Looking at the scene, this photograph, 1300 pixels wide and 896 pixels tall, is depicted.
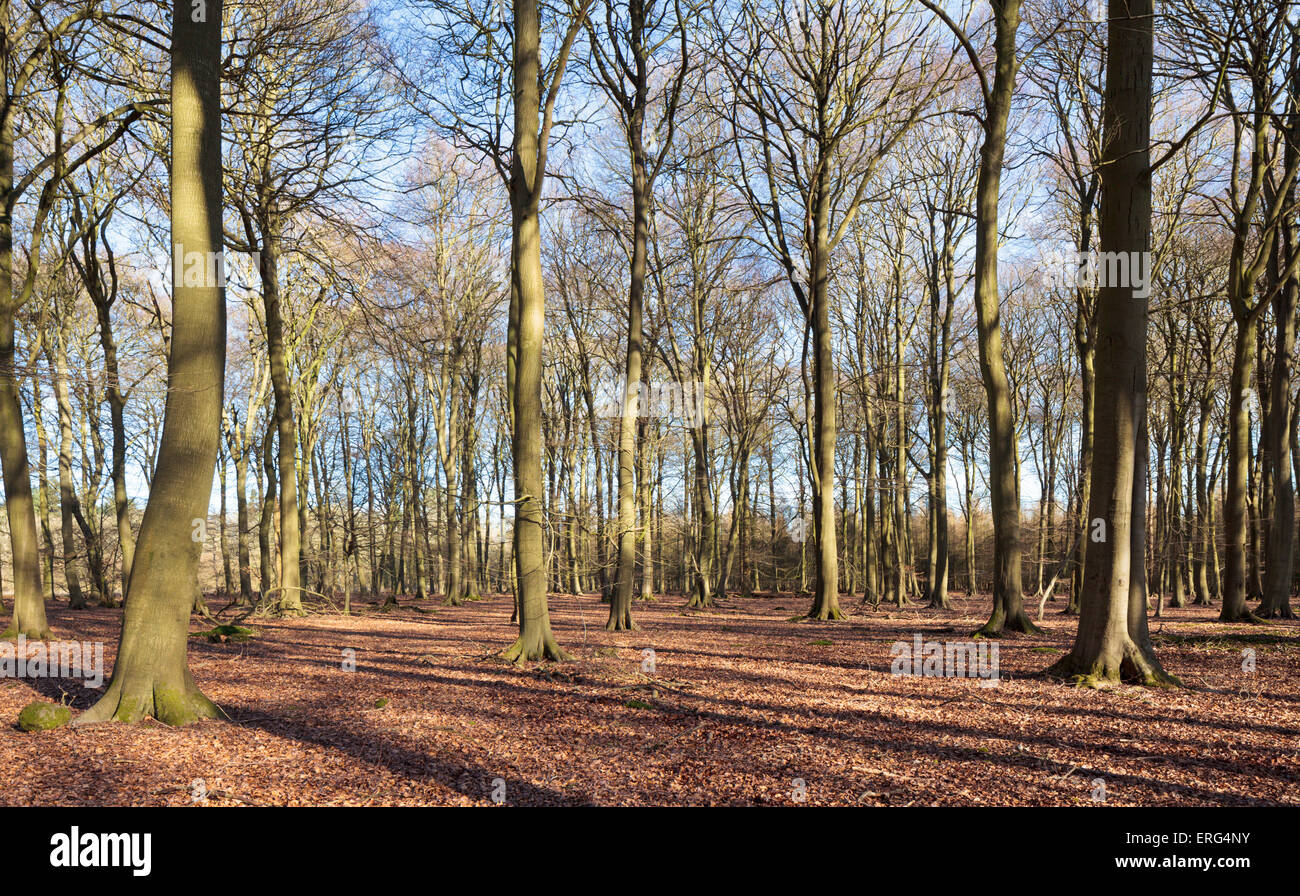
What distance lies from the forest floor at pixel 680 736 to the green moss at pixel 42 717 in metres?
0.12

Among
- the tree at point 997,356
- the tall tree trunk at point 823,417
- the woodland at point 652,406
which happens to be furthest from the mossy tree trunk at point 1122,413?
the tall tree trunk at point 823,417

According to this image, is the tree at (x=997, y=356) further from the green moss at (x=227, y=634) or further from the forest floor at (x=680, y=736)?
the green moss at (x=227, y=634)

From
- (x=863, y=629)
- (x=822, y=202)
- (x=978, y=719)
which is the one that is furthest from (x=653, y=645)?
(x=822, y=202)

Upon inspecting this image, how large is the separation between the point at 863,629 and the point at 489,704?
899 cm

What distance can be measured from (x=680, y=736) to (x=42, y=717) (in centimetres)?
472

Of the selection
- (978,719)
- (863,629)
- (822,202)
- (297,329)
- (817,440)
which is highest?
(822,202)

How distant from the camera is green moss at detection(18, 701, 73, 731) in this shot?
5527mm

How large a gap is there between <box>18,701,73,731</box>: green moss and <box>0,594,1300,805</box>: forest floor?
0.12 m

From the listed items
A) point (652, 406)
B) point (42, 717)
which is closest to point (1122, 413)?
point (42, 717)

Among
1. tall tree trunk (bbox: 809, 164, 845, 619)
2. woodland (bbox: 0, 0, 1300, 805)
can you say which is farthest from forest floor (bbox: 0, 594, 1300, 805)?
tall tree trunk (bbox: 809, 164, 845, 619)

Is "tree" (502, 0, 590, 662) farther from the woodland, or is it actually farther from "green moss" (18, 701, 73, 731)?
"green moss" (18, 701, 73, 731)

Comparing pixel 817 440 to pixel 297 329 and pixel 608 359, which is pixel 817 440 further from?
pixel 297 329

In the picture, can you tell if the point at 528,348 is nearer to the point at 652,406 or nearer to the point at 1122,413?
the point at 1122,413
